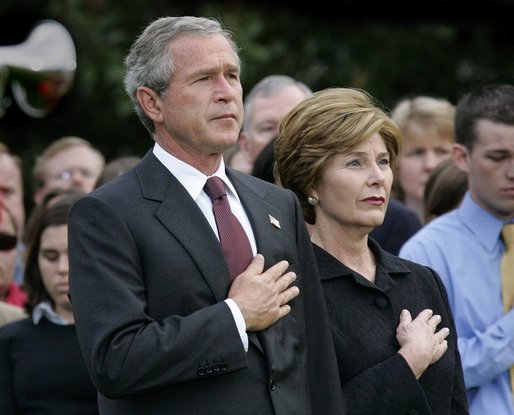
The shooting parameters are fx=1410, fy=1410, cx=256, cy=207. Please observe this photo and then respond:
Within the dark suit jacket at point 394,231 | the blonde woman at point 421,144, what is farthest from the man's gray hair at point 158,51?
the blonde woman at point 421,144

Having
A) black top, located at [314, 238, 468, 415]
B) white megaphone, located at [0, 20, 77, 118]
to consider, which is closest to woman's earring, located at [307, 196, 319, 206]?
black top, located at [314, 238, 468, 415]

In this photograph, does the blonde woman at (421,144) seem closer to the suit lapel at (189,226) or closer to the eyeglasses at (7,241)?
the eyeglasses at (7,241)

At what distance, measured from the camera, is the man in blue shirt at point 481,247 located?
18.7ft

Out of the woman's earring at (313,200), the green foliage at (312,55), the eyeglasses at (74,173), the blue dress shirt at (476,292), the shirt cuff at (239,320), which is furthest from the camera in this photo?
the green foliage at (312,55)

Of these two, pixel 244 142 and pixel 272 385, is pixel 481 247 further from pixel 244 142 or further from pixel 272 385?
pixel 244 142

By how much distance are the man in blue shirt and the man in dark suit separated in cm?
120

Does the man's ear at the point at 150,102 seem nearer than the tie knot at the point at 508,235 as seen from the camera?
Yes

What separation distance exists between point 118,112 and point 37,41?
63.9 inches

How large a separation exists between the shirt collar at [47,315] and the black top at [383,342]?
1710mm

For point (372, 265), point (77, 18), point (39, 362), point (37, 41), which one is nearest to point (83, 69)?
point (77, 18)

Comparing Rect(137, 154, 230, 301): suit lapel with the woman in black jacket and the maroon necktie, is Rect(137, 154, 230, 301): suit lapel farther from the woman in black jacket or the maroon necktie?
the woman in black jacket

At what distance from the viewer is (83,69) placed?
13.2 meters

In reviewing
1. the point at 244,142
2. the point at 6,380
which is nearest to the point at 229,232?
the point at 6,380

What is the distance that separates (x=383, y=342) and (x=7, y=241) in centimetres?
336
